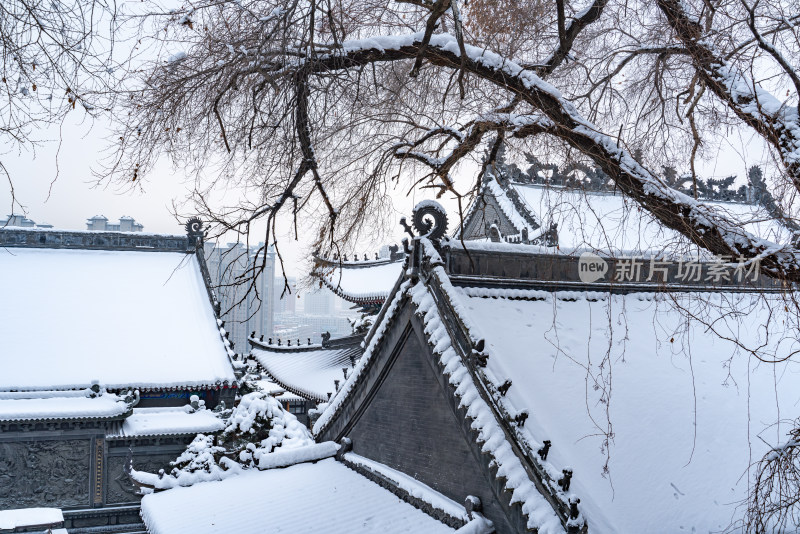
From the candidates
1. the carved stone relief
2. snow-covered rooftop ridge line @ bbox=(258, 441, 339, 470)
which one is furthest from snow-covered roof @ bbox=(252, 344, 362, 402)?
snow-covered rooftop ridge line @ bbox=(258, 441, 339, 470)

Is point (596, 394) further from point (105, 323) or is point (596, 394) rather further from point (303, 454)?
point (105, 323)

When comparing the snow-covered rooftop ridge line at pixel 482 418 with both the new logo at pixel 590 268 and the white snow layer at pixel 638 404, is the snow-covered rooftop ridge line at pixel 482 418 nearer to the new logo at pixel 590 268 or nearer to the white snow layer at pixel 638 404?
the white snow layer at pixel 638 404

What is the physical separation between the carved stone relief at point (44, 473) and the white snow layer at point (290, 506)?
6.96 m

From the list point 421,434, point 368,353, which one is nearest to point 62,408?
point 368,353

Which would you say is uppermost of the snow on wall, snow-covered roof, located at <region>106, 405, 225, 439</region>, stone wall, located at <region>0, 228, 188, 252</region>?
stone wall, located at <region>0, 228, 188, 252</region>

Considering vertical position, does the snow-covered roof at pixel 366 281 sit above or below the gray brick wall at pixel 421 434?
above

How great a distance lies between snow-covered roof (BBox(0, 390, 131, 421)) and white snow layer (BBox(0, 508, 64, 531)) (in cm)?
182

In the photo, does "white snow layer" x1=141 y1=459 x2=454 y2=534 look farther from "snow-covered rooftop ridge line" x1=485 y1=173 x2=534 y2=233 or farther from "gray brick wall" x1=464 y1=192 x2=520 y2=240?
"gray brick wall" x1=464 y1=192 x2=520 y2=240

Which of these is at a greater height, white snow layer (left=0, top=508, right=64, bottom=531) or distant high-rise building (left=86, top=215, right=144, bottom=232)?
distant high-rise building (left=86, top=215, right=144, bottom=232)

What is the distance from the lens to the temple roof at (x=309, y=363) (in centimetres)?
1551

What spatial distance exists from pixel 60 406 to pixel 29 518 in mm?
2575

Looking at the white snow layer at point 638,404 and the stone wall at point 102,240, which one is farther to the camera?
the stone wall at point 102,240

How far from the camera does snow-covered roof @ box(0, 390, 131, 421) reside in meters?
13.3

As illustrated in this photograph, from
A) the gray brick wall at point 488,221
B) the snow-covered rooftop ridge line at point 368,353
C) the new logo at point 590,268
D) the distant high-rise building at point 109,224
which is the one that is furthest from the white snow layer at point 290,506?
the distant high-rise building at point 109,224
